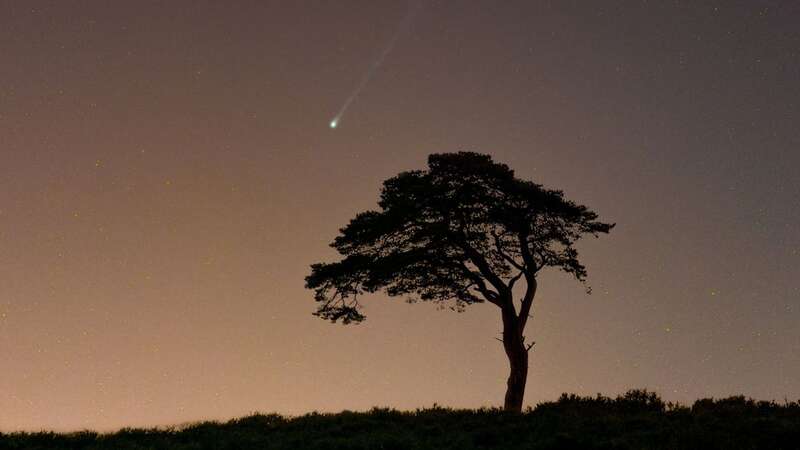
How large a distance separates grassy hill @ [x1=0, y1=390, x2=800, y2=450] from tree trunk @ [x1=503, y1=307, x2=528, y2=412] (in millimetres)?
2444

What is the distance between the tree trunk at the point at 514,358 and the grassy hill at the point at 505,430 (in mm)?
2444

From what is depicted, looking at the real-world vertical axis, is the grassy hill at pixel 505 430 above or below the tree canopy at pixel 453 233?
below

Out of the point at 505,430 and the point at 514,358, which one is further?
the point at 514,358

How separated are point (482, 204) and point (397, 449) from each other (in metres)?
11.4

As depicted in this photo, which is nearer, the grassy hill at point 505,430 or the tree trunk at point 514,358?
the grassy hill at point 505,430

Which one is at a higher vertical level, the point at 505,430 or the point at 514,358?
the point at 514,358

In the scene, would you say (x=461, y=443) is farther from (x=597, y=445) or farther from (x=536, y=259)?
(x=536, y=259)

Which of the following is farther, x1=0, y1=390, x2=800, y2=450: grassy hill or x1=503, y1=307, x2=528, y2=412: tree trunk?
x1=503, y1=307, x2=528, y2=412: tree trunk

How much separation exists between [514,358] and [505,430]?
7908mm

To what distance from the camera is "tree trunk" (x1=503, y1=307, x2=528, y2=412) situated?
24406 mm

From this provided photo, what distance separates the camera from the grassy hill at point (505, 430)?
1516 centimetres

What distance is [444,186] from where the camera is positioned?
82.2ft

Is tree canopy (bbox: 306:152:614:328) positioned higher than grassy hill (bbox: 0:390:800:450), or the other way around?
tree canopy (bbox: 306:152:614:328)

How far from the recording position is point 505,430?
17.2 metres
